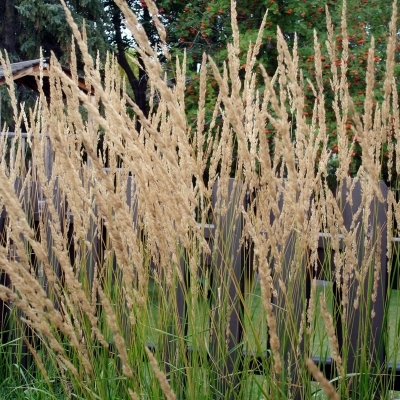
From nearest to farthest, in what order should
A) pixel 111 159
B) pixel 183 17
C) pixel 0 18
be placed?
pixel 111 159, pixel 183 17, pixel 0 18

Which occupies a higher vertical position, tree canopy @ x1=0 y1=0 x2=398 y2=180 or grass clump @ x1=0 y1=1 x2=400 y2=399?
tree canopy @ x1=0 y1=0 x2=398 y2=180

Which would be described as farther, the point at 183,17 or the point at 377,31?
the point at 183,17

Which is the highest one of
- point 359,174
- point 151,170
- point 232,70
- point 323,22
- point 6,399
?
point 323,22

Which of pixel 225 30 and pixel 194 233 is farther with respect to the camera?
pixel 225 30

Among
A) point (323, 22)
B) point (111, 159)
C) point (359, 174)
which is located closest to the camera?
point (359, 174)

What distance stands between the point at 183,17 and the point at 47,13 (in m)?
4.10

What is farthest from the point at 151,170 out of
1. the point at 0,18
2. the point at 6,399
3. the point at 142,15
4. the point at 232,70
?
the point at 142,15

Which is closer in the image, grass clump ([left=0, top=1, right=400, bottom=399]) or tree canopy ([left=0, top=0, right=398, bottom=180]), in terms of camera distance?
grass clump ([left=0, top=1, right=400, bottom=399])

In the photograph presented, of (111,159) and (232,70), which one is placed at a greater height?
(232,70)

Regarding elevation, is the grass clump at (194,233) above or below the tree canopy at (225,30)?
below

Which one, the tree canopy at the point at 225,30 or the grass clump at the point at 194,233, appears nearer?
the grass clump at the point at 194,233

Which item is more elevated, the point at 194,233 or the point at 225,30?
the point at 225,30

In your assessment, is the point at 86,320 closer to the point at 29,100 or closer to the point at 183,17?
the point at 183,17

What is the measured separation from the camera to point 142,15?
16.9m
